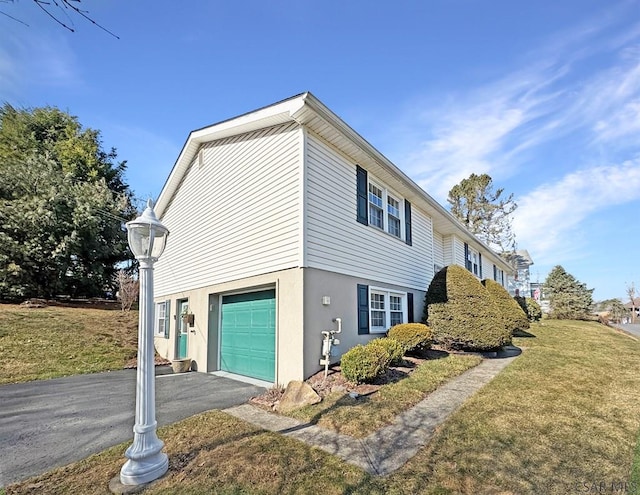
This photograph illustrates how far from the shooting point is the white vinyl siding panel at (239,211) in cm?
753

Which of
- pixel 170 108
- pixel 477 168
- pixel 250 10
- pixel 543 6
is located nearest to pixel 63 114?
pixel 170 108

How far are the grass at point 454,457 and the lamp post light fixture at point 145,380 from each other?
0.68 feet

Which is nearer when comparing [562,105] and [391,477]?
[391,477]

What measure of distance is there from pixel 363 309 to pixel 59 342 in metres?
10.3

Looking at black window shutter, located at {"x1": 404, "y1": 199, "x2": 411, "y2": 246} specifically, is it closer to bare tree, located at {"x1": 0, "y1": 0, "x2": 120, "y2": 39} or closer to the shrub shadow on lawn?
the shrub shadow on lawn

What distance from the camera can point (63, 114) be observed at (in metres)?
23.3

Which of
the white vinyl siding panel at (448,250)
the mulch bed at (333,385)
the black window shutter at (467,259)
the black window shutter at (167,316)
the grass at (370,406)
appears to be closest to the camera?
the grass at (370,406)

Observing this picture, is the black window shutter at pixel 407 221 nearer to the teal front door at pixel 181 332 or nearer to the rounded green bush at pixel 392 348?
the rounded green bush at pixel 392 348

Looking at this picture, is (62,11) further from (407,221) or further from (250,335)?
(407,221)

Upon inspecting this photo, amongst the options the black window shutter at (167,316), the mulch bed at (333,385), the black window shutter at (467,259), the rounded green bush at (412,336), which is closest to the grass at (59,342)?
the black window shutter at (167,316)

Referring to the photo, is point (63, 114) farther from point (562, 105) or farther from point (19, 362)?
point (562, 105)

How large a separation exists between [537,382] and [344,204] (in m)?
5.39

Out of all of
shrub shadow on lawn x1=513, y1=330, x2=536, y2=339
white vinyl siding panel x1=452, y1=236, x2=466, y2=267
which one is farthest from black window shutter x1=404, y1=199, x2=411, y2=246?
shrub shadow on lawn x1=513, y1=330, x2=536, y2=339

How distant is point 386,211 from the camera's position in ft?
33.8
